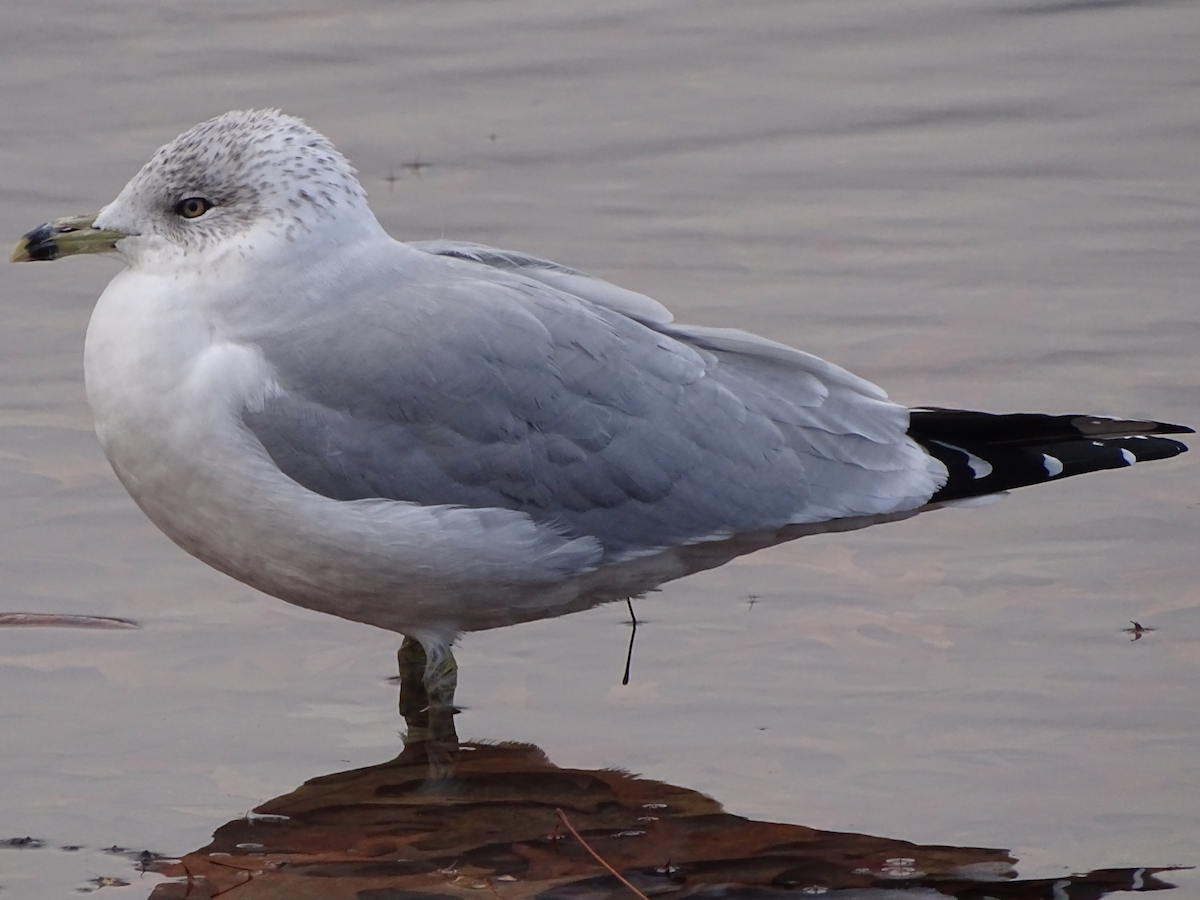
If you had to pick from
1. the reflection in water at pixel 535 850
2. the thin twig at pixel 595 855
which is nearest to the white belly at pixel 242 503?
the reflection in water at pixel 535 850

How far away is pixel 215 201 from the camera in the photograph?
488 centimetres

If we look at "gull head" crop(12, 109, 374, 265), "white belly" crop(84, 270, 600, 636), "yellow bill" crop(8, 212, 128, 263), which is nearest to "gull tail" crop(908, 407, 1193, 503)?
"white belly" crop(84, 270, 600, 636)

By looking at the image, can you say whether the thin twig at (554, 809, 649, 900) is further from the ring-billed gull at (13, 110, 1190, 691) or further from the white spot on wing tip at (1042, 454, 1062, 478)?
the white spot on wing tip at (1042, 454, 1062, 478)

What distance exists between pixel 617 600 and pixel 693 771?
62cm

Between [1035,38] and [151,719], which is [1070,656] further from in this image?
[1035,38]

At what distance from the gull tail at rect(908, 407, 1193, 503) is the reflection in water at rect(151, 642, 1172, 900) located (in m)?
1.14

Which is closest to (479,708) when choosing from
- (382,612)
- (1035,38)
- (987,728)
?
(382,612)

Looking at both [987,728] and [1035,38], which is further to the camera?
[1035,38]

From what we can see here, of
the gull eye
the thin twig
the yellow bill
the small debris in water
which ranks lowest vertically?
the thin twig

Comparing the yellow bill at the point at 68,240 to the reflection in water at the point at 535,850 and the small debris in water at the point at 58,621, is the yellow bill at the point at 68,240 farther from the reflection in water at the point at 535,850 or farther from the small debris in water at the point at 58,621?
the reflection in water at the point at 535,850

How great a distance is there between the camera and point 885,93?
9109 mm

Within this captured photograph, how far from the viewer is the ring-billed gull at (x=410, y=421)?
4.67 metres

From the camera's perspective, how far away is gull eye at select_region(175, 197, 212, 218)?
16.0 ft

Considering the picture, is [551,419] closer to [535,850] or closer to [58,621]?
[535,850]
